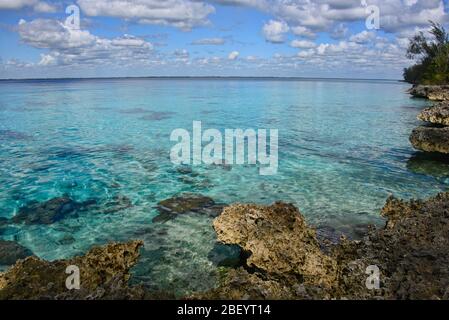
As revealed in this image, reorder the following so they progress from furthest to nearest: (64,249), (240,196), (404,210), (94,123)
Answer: (94,123) → (240,196) → (64,249) → (404,210)

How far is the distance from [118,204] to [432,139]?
1562 centimetres

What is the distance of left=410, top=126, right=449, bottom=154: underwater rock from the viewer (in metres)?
18.2

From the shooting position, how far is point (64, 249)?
32.9 ft

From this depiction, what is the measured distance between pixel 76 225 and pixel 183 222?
3319 mm

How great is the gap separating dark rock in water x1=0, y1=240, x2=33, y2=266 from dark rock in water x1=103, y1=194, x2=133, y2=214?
9.90 feet

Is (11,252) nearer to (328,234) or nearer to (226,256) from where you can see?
(226,256)

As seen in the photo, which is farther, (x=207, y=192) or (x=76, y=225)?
(x=207, y=192)

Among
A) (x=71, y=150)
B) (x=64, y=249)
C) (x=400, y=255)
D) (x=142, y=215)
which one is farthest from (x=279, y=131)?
(x=400, y=255)

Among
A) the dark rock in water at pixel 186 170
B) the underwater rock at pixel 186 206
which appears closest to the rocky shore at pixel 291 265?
the underwater rock at pixel 186 206

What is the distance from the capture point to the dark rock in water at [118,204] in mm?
12773

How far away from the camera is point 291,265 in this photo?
23.2ft

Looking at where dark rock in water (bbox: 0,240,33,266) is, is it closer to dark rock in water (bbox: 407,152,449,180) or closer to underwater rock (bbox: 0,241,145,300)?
underwater rock (bbox: 0,241,145,300)
